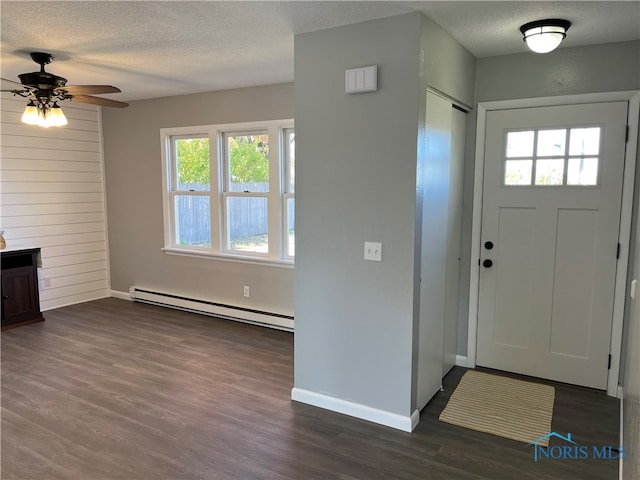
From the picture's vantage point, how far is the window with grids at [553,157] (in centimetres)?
319

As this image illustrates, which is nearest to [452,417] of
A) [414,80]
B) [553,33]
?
[414,80]

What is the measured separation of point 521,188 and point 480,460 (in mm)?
1956

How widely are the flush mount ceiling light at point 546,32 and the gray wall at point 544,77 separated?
1.72 feet

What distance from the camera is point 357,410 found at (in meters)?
2.94

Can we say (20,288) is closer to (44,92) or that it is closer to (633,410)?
(44,92)

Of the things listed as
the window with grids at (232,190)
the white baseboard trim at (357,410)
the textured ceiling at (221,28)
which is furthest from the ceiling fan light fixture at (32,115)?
the white baseboard trim at (357,410)

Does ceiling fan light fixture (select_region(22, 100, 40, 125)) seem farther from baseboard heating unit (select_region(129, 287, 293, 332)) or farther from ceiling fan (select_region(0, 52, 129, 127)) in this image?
baseboard heating unit (select_region(129, 287, 293, 332))

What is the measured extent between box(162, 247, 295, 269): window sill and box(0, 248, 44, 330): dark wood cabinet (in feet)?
4.50

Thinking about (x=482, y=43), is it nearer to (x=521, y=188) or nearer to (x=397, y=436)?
(x=521, y=188)

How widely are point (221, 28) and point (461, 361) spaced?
307cm

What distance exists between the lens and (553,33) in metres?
2.66

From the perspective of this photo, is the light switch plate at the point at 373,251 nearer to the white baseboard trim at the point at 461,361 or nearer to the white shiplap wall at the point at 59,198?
the white baseboard trim at the point at 461,361

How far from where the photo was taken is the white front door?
3178 millimetres

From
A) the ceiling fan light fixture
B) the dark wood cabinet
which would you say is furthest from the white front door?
the dark wood cabinet
